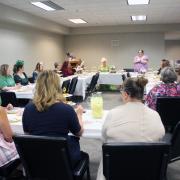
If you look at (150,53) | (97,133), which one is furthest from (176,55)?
(97,133)

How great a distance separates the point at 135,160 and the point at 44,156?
575 millimetres

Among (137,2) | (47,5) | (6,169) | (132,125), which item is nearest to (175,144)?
(132,125)

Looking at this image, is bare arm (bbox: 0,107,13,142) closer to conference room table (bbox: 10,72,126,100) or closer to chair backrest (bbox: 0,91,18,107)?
chair backrest (bbox: 0,91,18,107)

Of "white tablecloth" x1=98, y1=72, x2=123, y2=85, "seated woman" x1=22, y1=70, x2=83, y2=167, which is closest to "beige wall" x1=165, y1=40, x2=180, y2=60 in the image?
"white tablecloth" x1=98, y1=72, x2=123, y2=85

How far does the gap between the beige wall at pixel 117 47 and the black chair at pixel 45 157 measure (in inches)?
429

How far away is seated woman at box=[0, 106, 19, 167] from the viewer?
2.08m

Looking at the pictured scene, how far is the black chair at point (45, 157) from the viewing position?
1667mm

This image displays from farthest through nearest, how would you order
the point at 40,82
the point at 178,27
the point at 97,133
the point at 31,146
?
1. the point at 178,27
2. the point at 97,133
3. the point at 40,82
4. the point at 31,146

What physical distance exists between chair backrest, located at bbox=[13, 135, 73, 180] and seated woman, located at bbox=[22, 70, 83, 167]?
8.8 inches

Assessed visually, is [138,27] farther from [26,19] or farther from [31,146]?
[31,146]

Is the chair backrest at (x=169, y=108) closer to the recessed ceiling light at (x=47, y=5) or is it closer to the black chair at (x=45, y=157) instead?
the black chair at (x=45, y=157)

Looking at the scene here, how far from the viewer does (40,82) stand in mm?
2076

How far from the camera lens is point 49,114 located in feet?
6.41

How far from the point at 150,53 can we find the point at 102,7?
537cm
